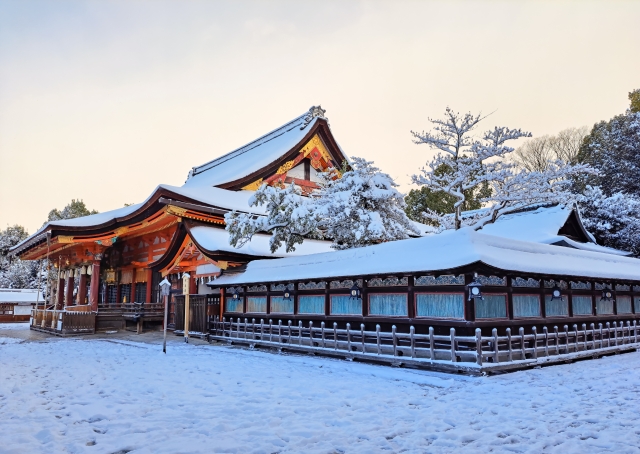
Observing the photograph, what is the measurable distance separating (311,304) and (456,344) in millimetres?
5615

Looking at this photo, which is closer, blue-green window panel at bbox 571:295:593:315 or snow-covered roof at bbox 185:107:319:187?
blue-green window panel at bbox 571:295:593:315

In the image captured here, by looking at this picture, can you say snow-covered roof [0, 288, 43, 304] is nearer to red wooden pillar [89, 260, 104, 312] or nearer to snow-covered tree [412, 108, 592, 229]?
red wooden pillar [89, 260, 104, 312]

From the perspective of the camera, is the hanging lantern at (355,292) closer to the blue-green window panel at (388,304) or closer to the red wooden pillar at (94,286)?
the blue-green window panel at (388,304)

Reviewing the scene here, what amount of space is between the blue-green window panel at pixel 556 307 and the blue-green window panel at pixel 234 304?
425 inches

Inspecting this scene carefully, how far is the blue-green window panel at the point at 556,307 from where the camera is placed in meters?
13.0

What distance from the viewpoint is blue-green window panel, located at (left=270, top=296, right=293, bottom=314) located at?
1627 cm

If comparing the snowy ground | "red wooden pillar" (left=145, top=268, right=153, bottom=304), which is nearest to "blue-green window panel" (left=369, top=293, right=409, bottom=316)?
the snowy ground

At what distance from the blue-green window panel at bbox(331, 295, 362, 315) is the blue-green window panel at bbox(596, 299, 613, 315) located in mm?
7734

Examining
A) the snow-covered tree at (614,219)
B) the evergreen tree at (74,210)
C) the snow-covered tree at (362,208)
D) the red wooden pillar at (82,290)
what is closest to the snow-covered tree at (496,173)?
the snow-covered tree at (362,208)

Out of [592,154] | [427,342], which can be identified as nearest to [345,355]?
[427,342]

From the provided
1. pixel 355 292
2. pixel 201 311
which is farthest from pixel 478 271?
pixel 201 311

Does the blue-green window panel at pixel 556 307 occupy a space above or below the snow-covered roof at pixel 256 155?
below

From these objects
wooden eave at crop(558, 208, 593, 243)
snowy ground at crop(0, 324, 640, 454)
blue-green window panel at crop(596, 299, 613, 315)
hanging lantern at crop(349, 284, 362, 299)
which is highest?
wooden eave at crop(558, 208, 593, 243)

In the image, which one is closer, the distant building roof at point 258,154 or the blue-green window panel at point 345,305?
the blue-green window panel at point 345,305
